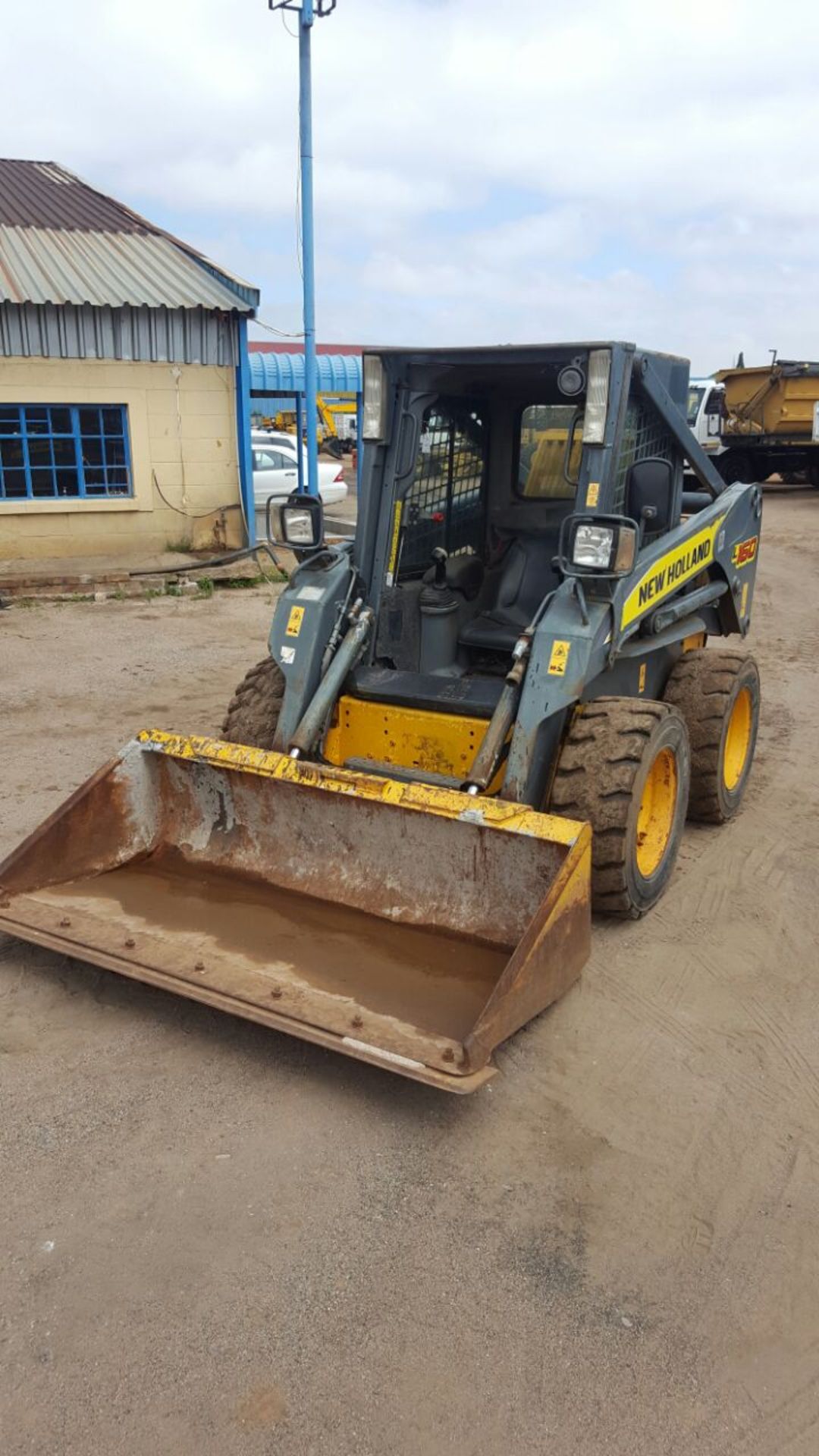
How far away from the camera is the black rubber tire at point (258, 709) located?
5293mm

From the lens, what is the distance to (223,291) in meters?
13.8

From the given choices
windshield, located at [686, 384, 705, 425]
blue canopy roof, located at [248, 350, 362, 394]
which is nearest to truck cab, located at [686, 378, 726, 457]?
windshield, located at [686, 384, 705, 425]

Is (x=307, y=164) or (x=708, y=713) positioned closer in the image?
(x=708, y=713)

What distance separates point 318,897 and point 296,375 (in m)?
13.9

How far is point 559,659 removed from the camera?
4535 mm

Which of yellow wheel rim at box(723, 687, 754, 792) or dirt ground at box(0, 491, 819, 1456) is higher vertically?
yellow wheel rim at box(723, 687, 754, 792)

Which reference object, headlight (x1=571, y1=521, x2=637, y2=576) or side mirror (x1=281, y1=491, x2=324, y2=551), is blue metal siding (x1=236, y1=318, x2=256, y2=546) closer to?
side mirror (x1=281, y1=491, x2=324, y2=551)

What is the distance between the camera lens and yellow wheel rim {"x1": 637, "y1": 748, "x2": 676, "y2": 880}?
495 centimetres

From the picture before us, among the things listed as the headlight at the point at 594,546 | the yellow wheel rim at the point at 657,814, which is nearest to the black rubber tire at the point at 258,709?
the headlight at the point at 594,546

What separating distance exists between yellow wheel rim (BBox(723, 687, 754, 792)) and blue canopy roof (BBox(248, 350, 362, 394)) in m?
9.88

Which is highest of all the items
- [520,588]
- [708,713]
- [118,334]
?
[118,334]

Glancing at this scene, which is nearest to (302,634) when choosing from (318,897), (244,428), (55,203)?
(318,897)

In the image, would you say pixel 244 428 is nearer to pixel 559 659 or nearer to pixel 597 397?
pixel 597 397

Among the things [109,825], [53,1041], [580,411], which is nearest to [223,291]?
[580,411]
